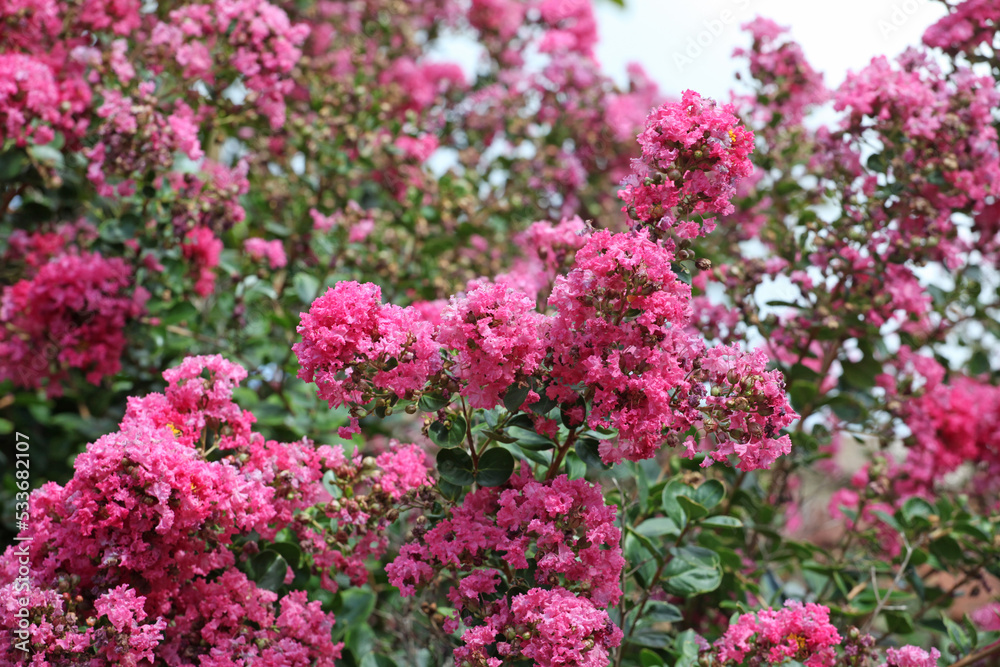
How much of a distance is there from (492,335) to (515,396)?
15cm

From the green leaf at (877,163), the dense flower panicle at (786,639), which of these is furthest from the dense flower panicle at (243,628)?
the green leaf at (877,163)

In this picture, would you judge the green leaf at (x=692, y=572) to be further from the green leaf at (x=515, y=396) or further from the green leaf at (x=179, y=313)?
the green leaf at (x=179, y=313)

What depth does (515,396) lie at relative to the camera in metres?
1.68

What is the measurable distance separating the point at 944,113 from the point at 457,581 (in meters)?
2.10

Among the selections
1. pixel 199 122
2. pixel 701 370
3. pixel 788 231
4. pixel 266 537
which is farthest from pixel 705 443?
pixel 199 122

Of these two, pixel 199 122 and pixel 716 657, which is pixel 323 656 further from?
pixel 199 122

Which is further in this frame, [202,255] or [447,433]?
[202,255]

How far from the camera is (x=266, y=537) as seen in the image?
192 cm

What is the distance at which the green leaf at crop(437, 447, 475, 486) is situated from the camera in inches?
71.6

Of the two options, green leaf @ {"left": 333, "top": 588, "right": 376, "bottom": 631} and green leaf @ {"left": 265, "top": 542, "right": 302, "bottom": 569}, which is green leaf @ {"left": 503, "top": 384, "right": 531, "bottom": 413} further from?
green leaf @ {"left": 333, "top": 588, "right": 376, "bottom": 631}

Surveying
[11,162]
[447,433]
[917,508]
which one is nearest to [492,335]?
[447,433]

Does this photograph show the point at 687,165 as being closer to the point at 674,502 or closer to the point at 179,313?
the point at 674,502

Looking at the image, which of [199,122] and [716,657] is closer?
[716,657]

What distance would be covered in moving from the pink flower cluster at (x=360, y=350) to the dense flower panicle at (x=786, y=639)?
97 centimetres
